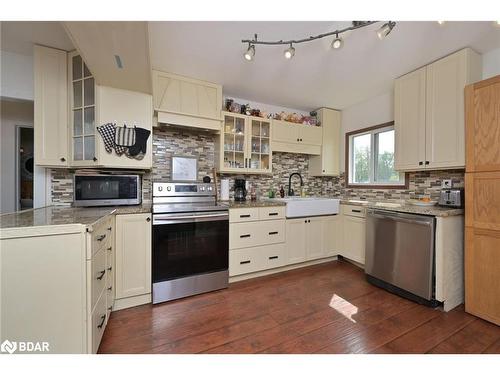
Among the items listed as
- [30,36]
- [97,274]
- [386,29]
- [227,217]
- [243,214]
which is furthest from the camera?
[243,214]

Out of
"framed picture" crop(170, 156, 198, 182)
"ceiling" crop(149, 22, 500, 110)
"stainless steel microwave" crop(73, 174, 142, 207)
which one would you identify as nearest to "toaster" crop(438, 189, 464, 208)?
"ceiling" crop(149, 22, 500, 110)

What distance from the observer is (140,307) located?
74.8 inches

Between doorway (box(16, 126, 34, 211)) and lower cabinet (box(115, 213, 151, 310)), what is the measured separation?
1975 millimetres

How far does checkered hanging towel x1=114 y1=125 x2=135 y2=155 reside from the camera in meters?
1.99

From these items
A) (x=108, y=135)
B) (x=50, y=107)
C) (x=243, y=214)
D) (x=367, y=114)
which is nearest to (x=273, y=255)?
(x=243, y=214)

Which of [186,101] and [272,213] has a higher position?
[186,101]

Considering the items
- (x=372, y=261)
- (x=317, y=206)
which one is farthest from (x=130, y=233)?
(x=372, y=261)

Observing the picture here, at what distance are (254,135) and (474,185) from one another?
2269 mm

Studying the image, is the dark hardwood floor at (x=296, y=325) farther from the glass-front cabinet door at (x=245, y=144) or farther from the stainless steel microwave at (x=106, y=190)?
the glass-front cabinet door at (x=245, y=144)

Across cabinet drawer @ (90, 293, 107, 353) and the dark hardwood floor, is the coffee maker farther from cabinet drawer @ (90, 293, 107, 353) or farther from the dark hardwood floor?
cabinet drawer @ (90, 293, 107, 353)

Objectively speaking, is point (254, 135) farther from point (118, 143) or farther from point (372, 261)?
point (372, 261)

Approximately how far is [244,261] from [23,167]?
3130mm

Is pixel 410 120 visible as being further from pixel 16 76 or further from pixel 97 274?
pixel 16 76

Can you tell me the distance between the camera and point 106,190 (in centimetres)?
206
